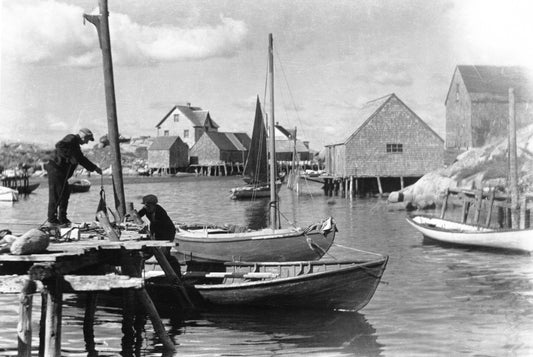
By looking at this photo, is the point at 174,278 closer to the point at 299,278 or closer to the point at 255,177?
the point at 299,278

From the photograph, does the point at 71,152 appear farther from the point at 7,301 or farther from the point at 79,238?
the point at 7,301

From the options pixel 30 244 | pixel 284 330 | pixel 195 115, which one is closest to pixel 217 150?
pixel 195 115

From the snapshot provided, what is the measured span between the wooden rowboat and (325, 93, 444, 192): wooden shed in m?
42.8

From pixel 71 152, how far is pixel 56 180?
0.67 meters

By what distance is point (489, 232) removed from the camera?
24.0 m

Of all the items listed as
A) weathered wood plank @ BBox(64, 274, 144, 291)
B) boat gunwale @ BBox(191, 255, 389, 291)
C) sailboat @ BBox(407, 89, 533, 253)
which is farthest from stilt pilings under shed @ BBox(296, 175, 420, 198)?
weathered wood plank @ BBox(64, 274, 144, 291)

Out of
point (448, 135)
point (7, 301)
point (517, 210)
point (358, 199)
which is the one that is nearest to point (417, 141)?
point (358, 199)

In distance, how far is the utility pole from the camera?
15242 mm

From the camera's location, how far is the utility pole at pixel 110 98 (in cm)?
1524

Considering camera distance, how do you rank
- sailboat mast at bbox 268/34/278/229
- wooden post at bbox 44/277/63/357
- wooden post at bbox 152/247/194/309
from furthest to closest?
sailboat mast at bbox 268/34/278/229 < wooden post at bbox 152/247/194/309 < wooden post at bbox 44/277/63/357

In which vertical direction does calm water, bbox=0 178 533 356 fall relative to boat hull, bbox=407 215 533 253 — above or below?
below

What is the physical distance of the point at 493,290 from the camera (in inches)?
695

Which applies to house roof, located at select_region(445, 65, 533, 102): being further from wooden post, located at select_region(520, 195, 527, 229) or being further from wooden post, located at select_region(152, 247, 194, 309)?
wooden post, located at select_region(152, 247, 194, 309)

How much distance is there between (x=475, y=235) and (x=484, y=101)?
4296cm
